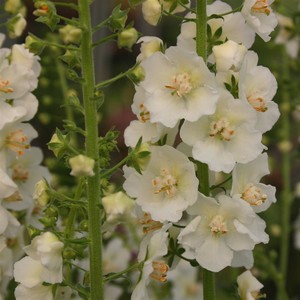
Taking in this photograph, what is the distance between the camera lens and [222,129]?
1138 mm

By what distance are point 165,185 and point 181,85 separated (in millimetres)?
132

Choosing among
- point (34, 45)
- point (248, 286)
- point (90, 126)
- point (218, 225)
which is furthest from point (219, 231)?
point (34, 45)

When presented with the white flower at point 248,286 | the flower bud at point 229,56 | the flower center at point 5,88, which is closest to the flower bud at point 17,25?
the flower center at point 5,88

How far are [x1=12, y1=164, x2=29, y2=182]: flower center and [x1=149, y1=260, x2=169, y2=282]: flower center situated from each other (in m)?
0.31

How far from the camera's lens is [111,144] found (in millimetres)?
1098

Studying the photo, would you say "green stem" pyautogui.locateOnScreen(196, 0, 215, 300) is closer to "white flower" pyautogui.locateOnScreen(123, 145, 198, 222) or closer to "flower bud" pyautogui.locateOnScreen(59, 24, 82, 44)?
"white flower" pyautogui.locateOnScreen(123, 145, 198, 222)

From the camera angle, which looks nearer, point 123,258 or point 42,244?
point 42,244

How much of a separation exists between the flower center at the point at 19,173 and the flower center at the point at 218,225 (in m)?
0.34

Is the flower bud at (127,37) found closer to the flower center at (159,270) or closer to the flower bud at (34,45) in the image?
the flower bud at (34,45)

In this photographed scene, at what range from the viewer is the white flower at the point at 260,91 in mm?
1157

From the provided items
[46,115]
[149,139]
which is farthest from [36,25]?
[149,139]

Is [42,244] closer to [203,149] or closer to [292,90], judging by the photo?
[203,149]

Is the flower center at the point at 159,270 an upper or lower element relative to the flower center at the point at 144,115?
lower

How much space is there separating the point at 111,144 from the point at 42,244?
156 millimetres
